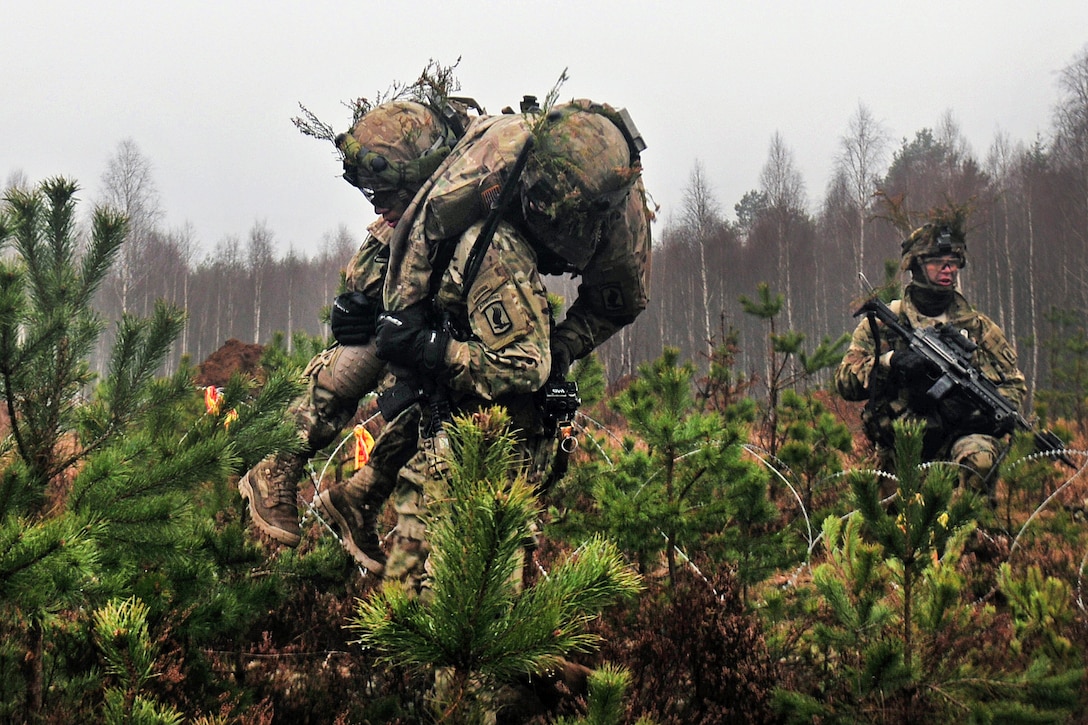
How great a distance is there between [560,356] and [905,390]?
3.71 m

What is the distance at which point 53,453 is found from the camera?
190 centimetres

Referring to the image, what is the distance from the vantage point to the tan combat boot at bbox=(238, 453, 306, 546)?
11.6ft

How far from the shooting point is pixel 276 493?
142 inches

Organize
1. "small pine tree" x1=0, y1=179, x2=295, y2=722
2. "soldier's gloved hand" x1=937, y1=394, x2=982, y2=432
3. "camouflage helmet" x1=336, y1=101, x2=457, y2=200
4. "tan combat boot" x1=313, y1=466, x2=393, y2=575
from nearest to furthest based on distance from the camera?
"small pine tree" x1=0, y1=179, x2=295, y2=722 → "camouflage helmet" x1=336, y1=101, x2=457, y2=200 → "tan combat boot" x1=313, y1=466, x2=393, y2=575 → "soldier's gloved hand" x1=937, y1=394, x2=982, y2=432

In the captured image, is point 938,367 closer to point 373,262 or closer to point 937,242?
point 937,242

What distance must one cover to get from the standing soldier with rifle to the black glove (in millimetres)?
3877

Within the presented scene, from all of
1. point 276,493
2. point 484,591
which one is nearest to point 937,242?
point 276,493

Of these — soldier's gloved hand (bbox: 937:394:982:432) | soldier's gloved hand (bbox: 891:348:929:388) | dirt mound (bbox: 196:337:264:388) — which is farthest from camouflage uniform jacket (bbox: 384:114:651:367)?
dirt mound (bbox: 196:337:264:388)

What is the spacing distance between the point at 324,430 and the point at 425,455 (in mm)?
865

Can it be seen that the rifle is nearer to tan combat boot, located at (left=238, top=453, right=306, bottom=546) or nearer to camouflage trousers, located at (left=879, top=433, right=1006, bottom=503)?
camouflage trousers, located at (left=879, top=433, right=1006, bottom=503)

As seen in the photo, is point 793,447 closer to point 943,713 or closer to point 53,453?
point 943,713

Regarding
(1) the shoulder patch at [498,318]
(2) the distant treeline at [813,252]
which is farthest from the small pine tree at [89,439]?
(2) the distant treeline at [813,252]

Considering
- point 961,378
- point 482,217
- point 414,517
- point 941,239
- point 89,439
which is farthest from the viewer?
point 941,239

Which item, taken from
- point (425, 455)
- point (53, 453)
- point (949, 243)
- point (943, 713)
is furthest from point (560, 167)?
point (949, 243)
